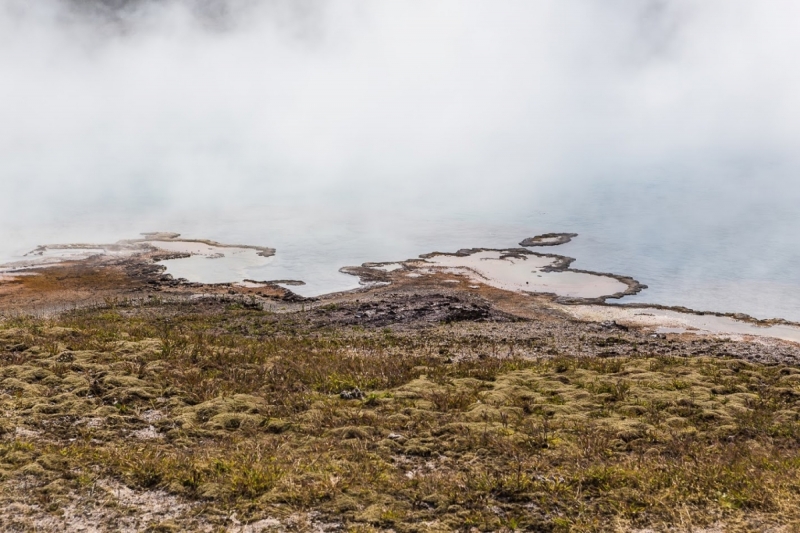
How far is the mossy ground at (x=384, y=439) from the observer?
13.2 metres

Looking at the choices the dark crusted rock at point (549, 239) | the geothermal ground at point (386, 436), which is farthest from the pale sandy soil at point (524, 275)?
the geothermal ground at point (386, 436)

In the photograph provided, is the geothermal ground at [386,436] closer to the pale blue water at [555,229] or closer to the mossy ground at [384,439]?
the mossy ground at [384,439]

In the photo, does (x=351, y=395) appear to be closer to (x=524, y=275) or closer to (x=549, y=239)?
(x=524, y=275)

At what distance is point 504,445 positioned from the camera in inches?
656

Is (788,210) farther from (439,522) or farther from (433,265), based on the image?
(439,522)

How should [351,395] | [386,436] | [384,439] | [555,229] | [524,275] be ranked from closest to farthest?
1. [384,439]
2. [386,436]
3. [351,395]
4. [524,275]
5. [555,229]

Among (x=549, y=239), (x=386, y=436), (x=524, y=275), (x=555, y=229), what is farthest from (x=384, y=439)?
(x=555, y=229)

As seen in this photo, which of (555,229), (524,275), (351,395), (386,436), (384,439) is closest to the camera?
(384,439)

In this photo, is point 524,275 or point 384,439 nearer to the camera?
point 384,439

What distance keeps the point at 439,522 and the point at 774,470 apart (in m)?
9.45

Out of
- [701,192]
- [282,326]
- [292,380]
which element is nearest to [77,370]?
[292,380]

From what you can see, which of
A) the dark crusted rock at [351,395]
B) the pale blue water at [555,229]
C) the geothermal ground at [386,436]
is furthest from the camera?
the pale blue water at [555,229]

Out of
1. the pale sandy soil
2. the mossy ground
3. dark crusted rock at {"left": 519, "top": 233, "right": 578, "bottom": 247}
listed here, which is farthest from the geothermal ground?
dark crusted rock at {"left": 519, "top": 233, "right": 578, "bottom": 247}

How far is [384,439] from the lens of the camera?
17.4m
